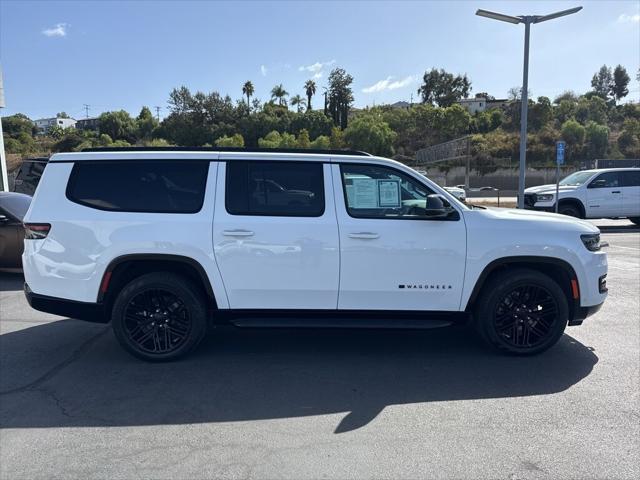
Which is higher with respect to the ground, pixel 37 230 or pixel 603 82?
pixel 603 82

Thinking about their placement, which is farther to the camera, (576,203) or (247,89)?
(247,89)

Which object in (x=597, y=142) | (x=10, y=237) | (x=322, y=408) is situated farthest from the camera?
(x=597, y=142)

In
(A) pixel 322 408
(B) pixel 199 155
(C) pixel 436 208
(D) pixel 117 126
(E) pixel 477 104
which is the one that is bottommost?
(A) pixel 322 408

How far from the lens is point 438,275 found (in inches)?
171

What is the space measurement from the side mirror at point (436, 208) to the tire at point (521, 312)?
834 millimetres

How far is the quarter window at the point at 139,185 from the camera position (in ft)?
14.3

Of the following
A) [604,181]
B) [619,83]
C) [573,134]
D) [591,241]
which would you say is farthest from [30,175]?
[619,83]

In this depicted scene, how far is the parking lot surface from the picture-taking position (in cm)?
290

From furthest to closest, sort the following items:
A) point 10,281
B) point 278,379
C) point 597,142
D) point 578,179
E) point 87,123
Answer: point 87,123, point 597,142, point 578,179, point 10,281, point 278,379

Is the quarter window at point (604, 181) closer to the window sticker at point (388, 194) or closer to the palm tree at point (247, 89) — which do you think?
the window sticker at point (388, 194)

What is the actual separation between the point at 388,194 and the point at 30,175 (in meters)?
14.1

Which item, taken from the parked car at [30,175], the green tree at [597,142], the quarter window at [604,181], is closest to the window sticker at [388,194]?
the parked car at [30,175]

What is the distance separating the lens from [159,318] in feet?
14.6

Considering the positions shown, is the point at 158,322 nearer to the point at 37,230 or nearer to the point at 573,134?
the point at 37,230
